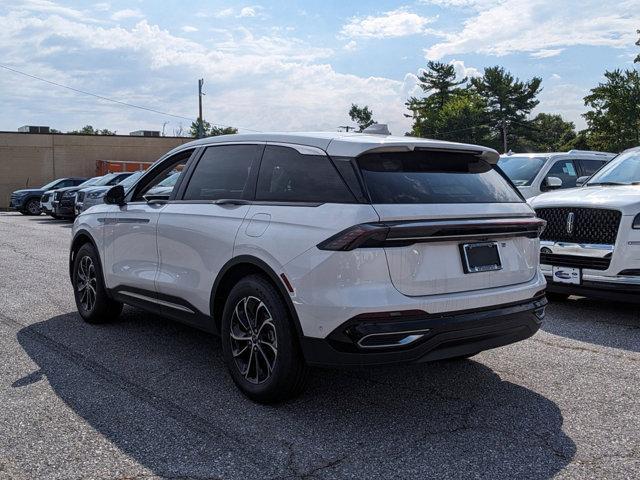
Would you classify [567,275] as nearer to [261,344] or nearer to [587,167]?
[261,344]

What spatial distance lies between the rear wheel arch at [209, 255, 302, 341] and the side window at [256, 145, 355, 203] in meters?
0.44

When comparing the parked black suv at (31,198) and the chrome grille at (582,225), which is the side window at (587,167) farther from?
the parked black suv at (31,198)

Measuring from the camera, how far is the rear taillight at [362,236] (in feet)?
11.4

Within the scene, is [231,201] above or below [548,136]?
below

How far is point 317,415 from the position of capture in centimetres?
393

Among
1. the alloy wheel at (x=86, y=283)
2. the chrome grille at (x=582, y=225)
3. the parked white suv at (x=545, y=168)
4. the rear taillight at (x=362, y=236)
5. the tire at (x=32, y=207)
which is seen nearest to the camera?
the rear taillight at (x=362, y=236)

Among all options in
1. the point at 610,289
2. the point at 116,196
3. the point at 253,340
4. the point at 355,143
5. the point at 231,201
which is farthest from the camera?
the point at 610,289

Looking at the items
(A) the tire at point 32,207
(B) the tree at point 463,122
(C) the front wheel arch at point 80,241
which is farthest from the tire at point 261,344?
(B) the tree at point 463,122

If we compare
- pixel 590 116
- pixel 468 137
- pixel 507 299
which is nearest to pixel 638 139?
pixel 590 116

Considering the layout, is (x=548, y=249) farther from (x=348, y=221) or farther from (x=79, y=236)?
(x=79, y=236)

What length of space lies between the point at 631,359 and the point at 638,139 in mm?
52615

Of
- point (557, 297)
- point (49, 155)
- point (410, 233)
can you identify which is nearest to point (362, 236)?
point (410, 233)

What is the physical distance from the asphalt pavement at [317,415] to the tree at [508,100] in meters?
83.0

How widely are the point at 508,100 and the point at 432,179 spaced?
85517 mm
